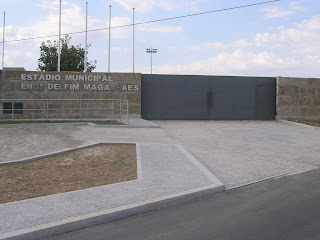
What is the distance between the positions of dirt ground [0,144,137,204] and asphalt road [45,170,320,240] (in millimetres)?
1934

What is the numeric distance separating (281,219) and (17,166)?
6.09m

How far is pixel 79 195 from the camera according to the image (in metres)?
5.99

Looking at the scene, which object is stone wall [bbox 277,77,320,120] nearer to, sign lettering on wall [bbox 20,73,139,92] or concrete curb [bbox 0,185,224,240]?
sign lettering on wall [bbox 20,73,139,92]

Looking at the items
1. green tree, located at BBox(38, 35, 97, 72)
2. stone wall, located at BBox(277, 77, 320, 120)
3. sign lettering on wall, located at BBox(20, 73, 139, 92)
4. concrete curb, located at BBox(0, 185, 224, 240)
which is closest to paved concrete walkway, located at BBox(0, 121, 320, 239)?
concrete curb, located at BBox(0, 185, 224, 240)

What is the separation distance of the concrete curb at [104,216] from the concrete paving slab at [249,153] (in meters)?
1.28

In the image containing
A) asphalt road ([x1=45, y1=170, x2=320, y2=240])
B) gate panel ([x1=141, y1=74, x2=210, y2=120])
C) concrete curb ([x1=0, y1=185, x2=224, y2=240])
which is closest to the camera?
concrete curb ([x1=0, y1=185, x2=224, y2=240])

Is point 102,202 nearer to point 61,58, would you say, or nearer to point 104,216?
point 104,216

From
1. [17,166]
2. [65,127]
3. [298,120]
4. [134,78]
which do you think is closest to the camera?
[17,166]

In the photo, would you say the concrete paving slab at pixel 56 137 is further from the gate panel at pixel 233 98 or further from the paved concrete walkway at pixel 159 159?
the gate panel at pixel 233 98

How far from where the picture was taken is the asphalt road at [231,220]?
15.0 feet

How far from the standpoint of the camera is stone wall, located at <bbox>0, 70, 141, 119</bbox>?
65.8ft

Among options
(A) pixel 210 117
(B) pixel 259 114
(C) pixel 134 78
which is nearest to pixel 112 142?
(C) pixel 134 78

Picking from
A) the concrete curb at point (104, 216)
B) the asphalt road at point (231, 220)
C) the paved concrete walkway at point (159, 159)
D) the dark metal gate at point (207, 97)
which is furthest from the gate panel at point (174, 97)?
the concrete curb at point (104, 216)

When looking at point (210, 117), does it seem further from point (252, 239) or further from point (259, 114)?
point (252, 239)
